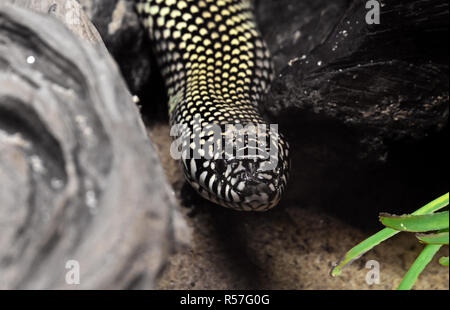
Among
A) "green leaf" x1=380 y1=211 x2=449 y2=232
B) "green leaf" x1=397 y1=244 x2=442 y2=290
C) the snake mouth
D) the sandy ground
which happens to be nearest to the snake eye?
the snake mouth

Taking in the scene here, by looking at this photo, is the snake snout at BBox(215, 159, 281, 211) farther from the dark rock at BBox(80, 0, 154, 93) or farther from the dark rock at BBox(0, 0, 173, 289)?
the dark rock at BBox(80, 0, 154, 93)

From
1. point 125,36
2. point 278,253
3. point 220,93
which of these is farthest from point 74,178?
point 125,36

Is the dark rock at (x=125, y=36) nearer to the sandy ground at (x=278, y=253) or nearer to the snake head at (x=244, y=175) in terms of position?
the sandy ground at (x=278, y=253)

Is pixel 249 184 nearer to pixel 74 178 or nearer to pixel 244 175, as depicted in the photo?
pixel 244 175

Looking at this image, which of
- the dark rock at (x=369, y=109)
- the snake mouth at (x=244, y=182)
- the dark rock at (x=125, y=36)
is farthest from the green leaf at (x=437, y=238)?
the dark rock at (x=125, y=36)
